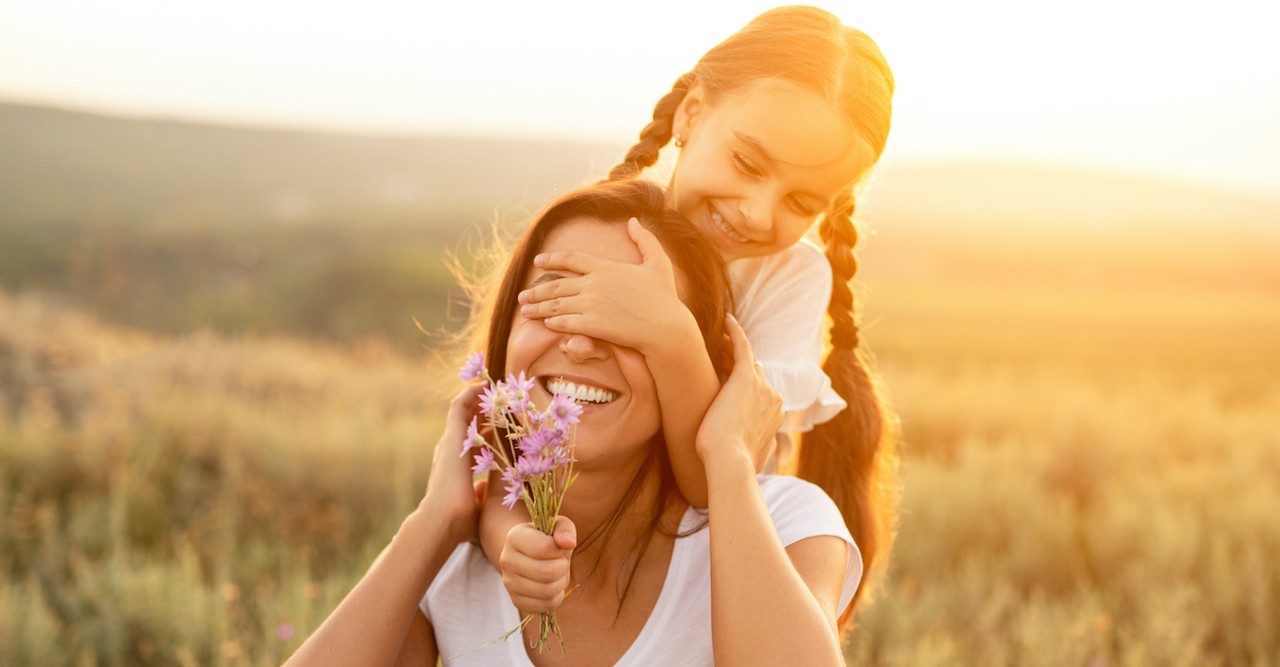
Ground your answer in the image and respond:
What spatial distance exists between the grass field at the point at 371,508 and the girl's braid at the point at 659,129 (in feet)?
3.43

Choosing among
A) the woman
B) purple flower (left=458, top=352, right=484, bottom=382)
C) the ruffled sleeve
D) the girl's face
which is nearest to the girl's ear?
the girl's face

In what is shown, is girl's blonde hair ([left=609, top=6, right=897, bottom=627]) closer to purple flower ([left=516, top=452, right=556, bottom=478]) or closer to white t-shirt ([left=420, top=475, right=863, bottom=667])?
white t-shirt ([left=420, top=475, right=863, bottom=667])

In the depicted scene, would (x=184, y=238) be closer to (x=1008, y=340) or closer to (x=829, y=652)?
(x=1008, y=340)

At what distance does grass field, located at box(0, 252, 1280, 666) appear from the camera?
462cm

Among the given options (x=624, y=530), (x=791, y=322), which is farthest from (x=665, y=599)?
(x=791, y=322)

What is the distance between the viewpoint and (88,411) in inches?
300

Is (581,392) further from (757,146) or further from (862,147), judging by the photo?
(862,147)

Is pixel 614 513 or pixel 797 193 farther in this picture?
pixel 797 193

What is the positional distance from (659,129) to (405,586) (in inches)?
74.7

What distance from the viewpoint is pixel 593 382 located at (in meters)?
2.31

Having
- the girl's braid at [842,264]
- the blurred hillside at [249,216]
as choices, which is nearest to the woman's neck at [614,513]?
the blurred hillside at [249,216]

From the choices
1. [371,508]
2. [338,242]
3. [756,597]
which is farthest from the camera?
[338,242]

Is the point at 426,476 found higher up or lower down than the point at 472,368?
lower down

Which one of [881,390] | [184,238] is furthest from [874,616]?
[184,238]
